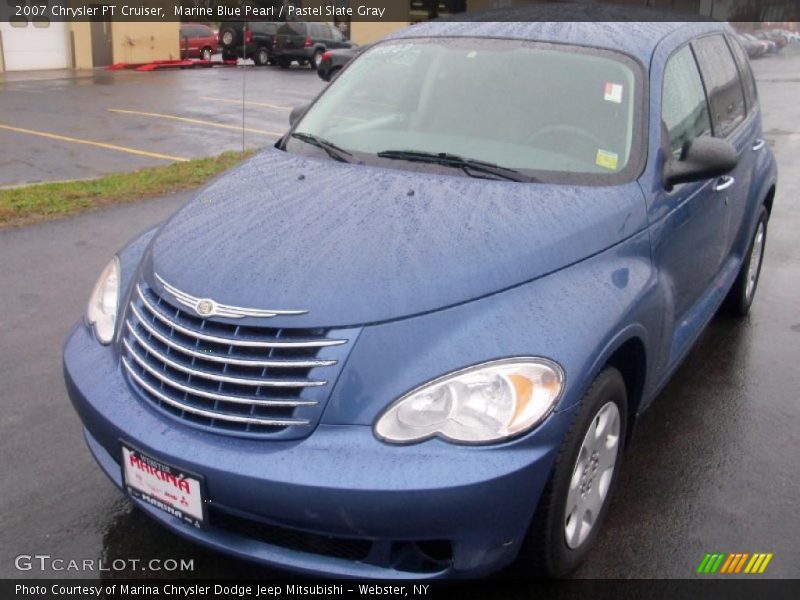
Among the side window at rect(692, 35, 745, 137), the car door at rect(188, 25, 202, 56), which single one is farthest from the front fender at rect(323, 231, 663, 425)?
the car door at rect(188, 25, 202, 56)

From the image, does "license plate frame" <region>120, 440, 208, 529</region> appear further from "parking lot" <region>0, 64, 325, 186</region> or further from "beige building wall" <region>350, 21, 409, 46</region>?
"beige building wall" <region>350, 21, 409, 46</region>

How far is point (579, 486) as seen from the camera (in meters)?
2.83

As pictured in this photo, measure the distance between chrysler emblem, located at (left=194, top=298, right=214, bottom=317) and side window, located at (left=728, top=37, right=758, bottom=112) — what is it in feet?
12.6

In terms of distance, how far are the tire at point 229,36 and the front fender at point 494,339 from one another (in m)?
31.8

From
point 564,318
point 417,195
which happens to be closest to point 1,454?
point 417,195

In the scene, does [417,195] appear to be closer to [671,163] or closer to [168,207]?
[671,163]

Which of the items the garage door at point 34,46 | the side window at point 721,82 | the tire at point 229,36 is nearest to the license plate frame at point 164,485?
the side window at point 721,82

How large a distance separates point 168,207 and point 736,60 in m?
5.02

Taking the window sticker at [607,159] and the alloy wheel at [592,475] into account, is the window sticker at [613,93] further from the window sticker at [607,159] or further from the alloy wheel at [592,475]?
the alloy wheel at [592,475]

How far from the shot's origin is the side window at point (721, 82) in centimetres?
437

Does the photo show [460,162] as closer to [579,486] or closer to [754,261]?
[579,486]

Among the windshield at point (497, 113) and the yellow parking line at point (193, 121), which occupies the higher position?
the windshield at point (497, 113)

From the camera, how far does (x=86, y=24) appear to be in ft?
92.5

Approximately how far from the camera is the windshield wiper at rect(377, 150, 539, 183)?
11.1ft
